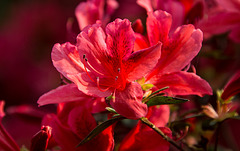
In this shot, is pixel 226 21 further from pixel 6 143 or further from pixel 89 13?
pixel 6 143

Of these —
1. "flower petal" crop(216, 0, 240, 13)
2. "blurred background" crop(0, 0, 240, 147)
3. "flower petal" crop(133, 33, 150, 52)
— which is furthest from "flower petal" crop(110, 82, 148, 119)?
"blurred background" crop(0, 0, 240, 147)

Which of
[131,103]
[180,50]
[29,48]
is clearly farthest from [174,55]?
[29,48]

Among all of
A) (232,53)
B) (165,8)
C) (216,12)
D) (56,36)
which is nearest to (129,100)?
(165,8)

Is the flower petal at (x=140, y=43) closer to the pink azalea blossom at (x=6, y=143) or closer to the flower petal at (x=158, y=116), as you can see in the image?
Result: the flower petal at (x=158, y=116)

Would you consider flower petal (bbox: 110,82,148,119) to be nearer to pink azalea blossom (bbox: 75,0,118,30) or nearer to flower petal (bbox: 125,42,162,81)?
flower petal (bbox: 125,42,162,81)

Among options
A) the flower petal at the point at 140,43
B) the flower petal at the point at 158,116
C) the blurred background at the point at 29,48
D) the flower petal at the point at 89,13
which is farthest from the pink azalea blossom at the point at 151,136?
the blurred background at the point at 29,48

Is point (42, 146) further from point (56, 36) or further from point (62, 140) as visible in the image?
point (56, 36)
